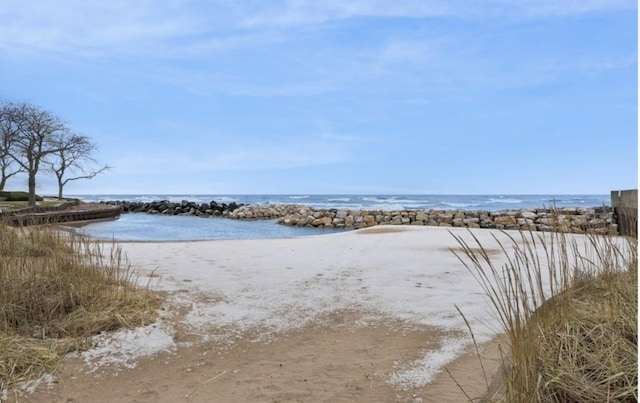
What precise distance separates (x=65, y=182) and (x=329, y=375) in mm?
39356

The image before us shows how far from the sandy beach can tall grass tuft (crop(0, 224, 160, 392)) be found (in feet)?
0.53

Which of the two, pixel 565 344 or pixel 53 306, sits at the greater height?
pixel 565 344

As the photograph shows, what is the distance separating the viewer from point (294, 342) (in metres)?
3.35

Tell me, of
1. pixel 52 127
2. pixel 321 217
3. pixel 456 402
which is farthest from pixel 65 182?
pixel 456 402

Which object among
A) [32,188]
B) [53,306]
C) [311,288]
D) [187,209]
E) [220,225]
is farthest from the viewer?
[187,209]

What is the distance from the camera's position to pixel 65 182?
35906 millimetres

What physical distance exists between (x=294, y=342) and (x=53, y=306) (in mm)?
1977

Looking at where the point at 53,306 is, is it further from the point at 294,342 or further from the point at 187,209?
the point at 187,209

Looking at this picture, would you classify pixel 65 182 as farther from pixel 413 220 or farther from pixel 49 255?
pixel 49 255

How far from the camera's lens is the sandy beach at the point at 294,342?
2.56 m

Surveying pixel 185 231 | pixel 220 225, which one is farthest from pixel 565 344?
pixel 220 225

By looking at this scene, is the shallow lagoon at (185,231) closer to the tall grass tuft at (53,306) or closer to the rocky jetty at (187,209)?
the tall grass tuft at (53,306)

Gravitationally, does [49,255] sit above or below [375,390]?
above

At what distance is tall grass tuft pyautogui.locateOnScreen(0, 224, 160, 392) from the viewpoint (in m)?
2.83
